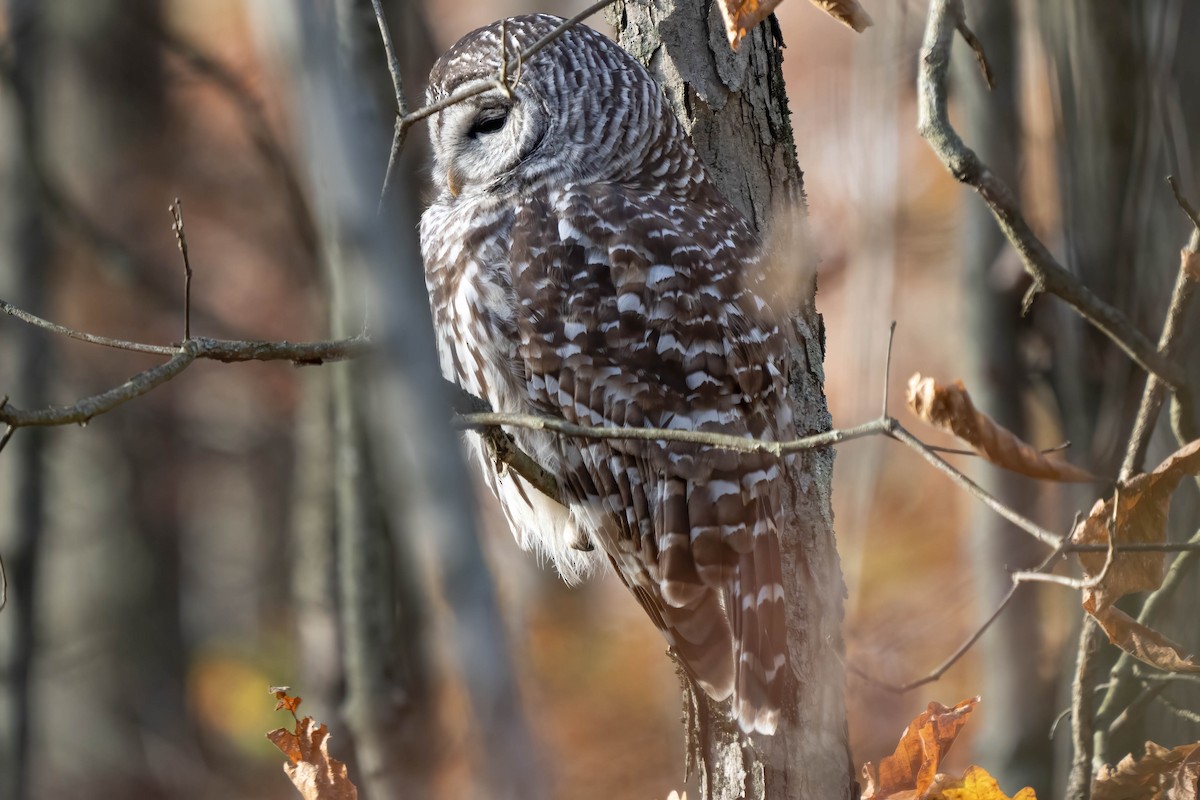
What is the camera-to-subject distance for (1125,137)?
509cm

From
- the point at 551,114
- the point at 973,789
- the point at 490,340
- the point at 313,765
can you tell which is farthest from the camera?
the point at 551,114

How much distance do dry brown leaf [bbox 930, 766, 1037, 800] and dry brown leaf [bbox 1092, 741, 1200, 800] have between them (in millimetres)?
214

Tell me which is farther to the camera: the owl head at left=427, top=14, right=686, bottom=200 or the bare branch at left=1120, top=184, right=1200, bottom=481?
the owl head at left=427, top=14, right=686, bottom=200

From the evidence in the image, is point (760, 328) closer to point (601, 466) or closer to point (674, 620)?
point (601, 466)

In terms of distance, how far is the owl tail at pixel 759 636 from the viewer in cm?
339

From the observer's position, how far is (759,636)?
11.3 ft

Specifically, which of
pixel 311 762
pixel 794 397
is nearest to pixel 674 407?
pixel 794 397

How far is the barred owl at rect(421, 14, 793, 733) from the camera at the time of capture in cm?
351

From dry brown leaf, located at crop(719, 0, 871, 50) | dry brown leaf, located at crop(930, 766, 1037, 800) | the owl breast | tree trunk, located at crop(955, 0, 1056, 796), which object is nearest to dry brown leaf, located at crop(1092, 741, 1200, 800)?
dry brown leaf, located at crop(930, 766, 1037, 800)


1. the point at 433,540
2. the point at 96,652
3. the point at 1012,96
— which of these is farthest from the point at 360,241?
the point at 96,652

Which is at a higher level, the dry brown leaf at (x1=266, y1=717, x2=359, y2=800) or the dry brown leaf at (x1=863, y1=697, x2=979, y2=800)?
the dry brown leaf at (x1=266, y1=717, x2=359, y2=800)

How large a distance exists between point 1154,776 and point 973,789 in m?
0.43

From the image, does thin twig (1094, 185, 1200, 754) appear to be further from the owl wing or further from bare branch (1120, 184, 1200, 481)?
the owl wing

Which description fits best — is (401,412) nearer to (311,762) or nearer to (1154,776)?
(311,762)
